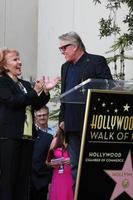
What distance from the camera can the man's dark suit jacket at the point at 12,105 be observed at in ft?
20.3

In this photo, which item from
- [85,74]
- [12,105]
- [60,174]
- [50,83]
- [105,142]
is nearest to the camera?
[105,142]

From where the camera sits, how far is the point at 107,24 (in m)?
8.01

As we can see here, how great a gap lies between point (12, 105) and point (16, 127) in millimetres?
209

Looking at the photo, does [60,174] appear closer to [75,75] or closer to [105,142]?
[75,75]

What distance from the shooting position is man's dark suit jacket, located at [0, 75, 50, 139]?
6.18m

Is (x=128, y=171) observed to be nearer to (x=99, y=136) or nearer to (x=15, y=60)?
(x=99, y=136)

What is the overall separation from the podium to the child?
252 centimetres

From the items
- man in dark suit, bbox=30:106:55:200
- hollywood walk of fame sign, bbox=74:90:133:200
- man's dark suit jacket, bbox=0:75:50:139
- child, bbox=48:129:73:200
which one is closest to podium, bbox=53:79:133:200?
hollywood walk of fame sign, bbox=74:90:133:200

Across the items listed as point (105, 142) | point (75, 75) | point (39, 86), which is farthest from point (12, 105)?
point (105, 142)

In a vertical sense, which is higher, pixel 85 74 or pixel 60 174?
pixel 85 74

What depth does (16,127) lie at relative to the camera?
20.4 ft

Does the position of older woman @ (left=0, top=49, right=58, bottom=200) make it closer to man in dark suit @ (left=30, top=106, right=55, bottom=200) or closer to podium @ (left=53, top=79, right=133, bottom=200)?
podium @ (left=53, top=79, right=133, bottom=200)

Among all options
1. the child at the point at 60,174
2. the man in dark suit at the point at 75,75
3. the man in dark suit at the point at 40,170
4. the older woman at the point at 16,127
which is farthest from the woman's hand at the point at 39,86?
the man in dark suit at the point at 40,170

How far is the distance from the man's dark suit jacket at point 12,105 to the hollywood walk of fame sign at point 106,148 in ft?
3.73
